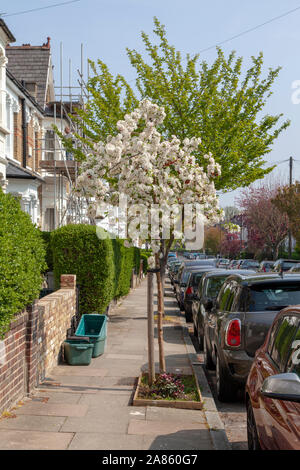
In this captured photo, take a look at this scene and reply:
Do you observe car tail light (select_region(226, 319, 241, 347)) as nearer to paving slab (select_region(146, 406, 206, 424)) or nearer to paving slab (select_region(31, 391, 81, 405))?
paving slab (select_region(146, 406, 206, 424))

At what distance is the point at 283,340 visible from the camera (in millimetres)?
4512

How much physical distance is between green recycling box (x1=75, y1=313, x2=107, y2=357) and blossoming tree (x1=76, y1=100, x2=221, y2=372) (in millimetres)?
2476

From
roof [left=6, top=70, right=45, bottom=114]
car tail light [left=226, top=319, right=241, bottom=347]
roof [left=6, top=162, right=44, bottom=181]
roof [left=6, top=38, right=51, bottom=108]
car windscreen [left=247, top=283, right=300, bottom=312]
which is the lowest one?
car tail light [left=226, top=319, right=241, bottom=347]

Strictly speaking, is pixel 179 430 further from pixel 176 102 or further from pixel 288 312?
pixel 176 102

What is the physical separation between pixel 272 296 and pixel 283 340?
2.85 metres

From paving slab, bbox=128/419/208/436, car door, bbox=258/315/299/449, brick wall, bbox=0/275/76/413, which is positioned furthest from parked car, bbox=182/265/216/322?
car door, bbox=258/315/299/449

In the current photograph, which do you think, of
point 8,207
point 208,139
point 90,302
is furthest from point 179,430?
point 208,139

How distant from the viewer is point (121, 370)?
30.8ft

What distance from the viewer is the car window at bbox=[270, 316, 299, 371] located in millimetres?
4277

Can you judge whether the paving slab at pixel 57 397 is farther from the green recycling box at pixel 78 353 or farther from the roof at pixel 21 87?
the roof at pixel 21 87

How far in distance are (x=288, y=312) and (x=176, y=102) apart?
1276 cm

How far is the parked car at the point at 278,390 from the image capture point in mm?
3296

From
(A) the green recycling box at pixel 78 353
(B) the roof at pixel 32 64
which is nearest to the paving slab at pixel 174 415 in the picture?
(A) the green recycling box at pixel 78 353

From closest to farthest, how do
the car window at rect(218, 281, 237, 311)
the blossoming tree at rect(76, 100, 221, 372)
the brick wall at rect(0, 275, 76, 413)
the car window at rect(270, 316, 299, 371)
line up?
the car window at rect(270, 316, 299, 371) < the brick wall at rect(0, 275, 76, 413) < the blossoming tree at rect(76, 100, 221, 372) < the car window at rect(218, 281, 237, 311)
